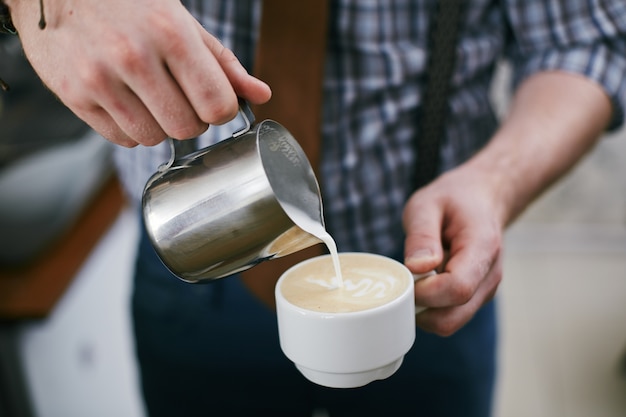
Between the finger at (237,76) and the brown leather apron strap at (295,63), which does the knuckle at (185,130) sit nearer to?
the finger at (237,76)

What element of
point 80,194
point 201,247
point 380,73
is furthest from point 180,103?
point 80,194

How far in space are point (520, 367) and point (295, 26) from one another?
1.65 m

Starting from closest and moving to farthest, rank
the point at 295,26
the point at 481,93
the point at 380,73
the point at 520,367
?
the point at 295,26, the point at 380,73, the point at 481,93, the point at 520,367

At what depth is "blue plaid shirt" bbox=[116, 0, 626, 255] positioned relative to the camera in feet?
2.90

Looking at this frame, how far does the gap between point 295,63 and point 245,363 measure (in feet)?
1.53

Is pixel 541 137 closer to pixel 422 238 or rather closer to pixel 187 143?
pixel 422 238

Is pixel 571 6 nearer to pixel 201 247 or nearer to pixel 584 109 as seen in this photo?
pixel 584 109

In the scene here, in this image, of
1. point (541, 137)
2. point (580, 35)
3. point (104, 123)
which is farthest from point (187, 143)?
point (580, 35)

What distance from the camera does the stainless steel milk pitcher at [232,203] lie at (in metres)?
0.56

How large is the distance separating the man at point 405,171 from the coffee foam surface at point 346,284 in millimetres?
73

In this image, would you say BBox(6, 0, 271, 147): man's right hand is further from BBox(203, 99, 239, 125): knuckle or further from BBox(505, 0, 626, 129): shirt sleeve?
BBox(505, 0, 626, 129): shirt sleeve

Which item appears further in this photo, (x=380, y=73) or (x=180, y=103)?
(x=380, y=73)

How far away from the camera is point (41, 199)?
1467 mm

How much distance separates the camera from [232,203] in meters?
0.56
